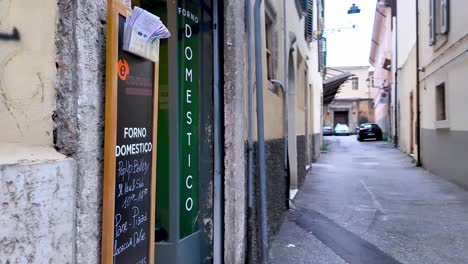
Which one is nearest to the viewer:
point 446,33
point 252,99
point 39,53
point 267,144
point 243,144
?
point 39,53

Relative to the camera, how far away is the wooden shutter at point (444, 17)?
1084cm

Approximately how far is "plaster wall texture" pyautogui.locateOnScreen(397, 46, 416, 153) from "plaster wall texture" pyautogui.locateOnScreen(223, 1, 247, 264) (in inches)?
560

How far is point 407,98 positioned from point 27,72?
20088 mm

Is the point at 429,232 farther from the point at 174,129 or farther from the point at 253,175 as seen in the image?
the point at 174,129

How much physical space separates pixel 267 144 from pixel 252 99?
854 mm

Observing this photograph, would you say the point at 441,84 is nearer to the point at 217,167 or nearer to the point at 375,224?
the point at 375,224

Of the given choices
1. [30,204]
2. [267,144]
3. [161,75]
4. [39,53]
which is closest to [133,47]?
[39,53]

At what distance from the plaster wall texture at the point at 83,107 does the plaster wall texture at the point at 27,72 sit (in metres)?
0.04

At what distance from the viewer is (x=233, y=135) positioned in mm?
4164

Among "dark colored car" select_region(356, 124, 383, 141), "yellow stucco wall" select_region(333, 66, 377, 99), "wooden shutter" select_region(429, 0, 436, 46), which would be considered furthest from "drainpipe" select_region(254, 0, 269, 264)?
"yellow stucco wall" select_region(333, 66, 377, 99)

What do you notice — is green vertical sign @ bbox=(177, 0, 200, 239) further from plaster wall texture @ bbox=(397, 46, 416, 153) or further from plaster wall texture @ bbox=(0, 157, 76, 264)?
plaster wall texture @ bbox=(397, 46, 416, 153)

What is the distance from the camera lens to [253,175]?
4688mm

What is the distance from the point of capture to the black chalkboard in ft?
6.94

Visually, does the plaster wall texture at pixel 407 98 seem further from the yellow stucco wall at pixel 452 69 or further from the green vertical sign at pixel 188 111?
the green vertical sign at pixel 188 111
